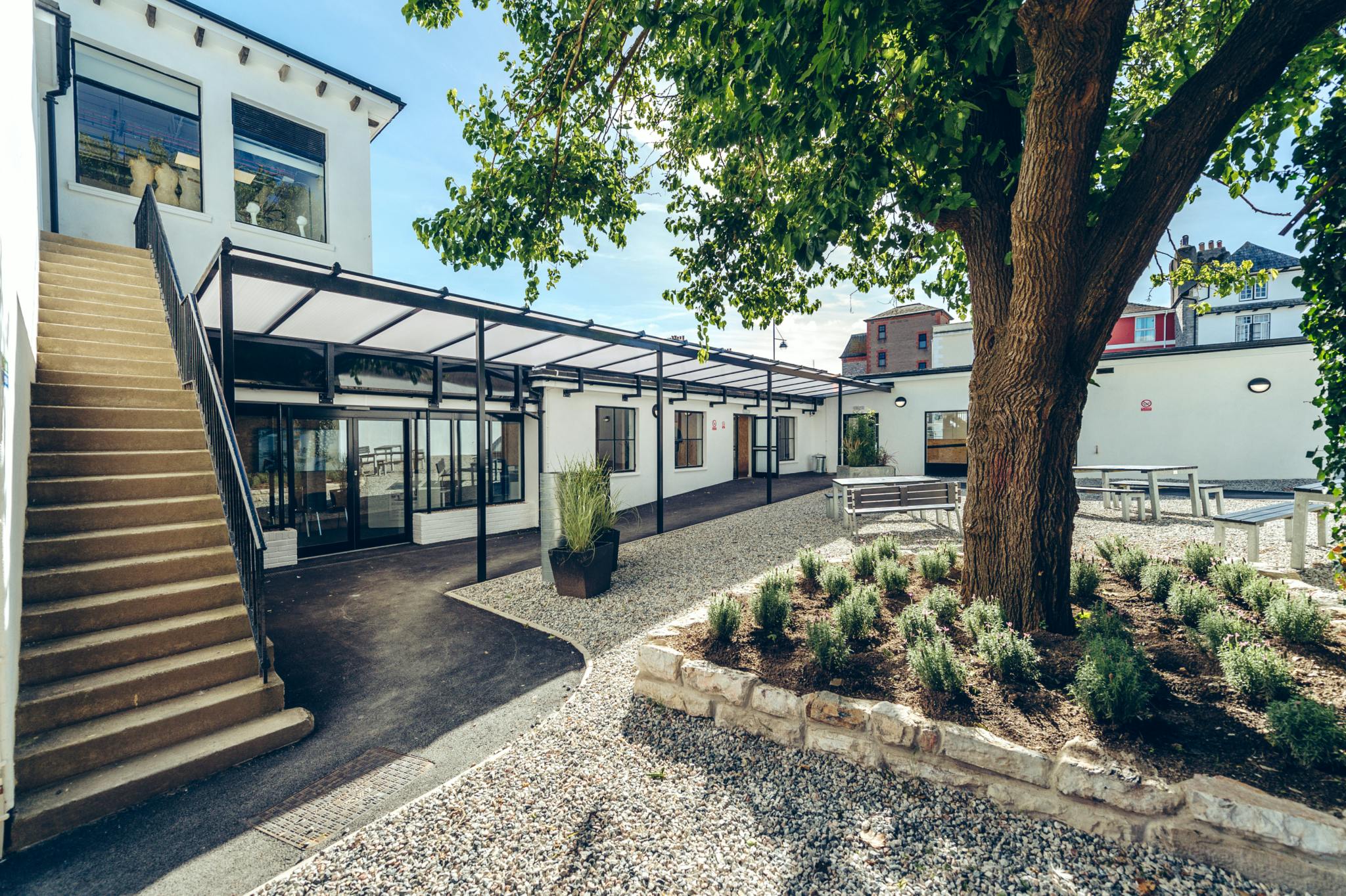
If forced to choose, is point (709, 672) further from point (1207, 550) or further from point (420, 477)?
point (420, 477)

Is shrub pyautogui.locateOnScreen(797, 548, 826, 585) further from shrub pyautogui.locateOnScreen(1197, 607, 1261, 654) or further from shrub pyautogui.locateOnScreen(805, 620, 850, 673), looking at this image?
shrub pyautogui.locateOnScreen(1197, 607, 1261, 654)

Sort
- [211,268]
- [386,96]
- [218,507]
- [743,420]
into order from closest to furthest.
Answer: [218,507]
[211,268]
[386,96]
[743,420]

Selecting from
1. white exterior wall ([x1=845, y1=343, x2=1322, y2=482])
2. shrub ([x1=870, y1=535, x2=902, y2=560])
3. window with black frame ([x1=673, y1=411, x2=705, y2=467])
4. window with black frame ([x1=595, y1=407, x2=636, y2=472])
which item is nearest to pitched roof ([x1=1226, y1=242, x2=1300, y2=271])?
white exterior wall ([x1=845, y1=343, x2=1322, y2=482])

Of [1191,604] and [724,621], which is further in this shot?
[724,621]

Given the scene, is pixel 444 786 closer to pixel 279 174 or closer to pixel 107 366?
pixel 107 366

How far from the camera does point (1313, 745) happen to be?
208cm

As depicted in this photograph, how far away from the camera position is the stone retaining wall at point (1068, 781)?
1865 millimetres

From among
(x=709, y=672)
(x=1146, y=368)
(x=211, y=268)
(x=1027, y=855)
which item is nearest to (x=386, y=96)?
(x=211, y=268)

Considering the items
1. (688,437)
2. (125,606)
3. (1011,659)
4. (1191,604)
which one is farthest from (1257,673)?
(688,437)

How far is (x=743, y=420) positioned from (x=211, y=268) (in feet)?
46.5

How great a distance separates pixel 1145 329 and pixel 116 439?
4108cm

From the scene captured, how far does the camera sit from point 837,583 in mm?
4492

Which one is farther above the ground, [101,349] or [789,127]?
[789,127]

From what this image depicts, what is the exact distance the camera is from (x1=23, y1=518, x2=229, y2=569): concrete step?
3377 mm
